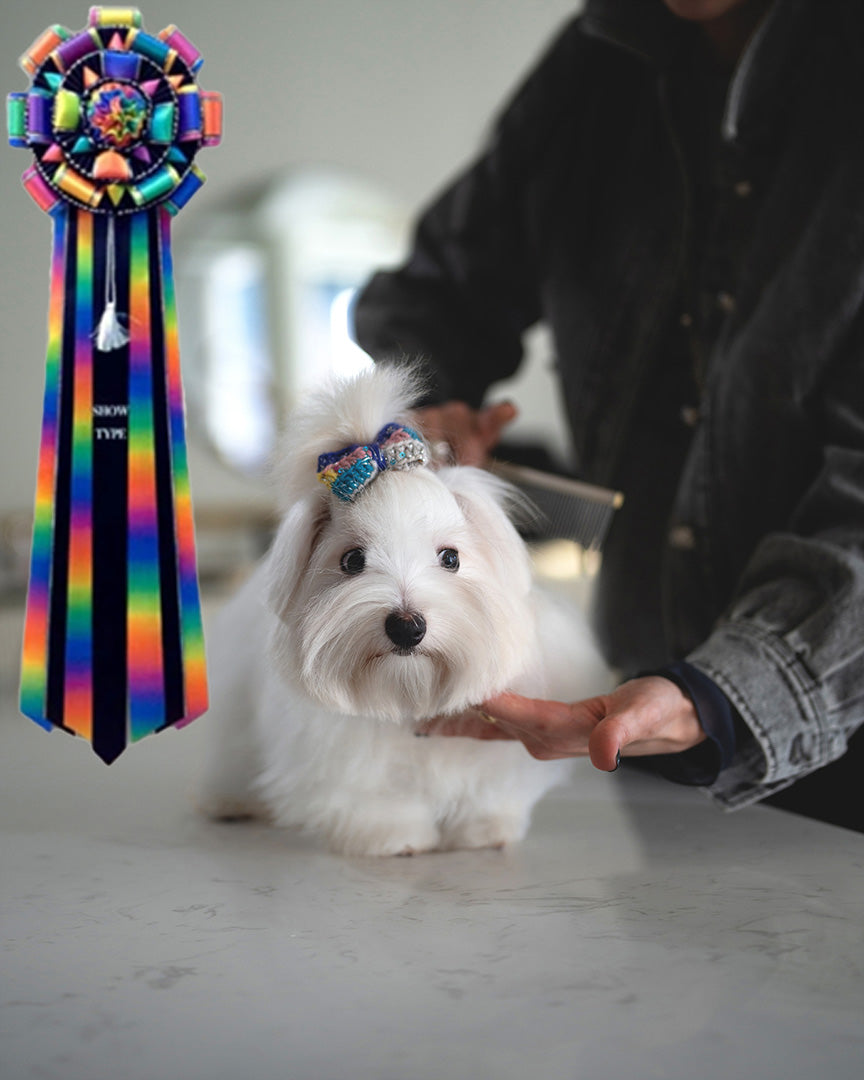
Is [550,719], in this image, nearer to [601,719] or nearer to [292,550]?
[601,719]

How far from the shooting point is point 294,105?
3.07 meters

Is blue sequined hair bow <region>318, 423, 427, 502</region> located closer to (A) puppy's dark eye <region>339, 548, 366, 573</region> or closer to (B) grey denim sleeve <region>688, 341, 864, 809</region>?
(A) puppy's dark eye <region>339, 548, 366, 573</region>

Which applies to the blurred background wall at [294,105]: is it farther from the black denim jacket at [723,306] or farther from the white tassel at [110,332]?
the black denim jacket at [723,306]

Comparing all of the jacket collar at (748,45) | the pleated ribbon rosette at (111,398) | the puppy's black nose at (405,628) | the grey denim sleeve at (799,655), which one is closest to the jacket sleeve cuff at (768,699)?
the grey denim sleeve at (799,655)

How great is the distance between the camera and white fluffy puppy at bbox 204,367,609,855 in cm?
Answer: 71

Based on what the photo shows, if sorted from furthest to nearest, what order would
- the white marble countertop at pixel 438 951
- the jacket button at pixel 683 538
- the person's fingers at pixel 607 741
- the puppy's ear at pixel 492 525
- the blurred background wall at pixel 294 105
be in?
the jacket button at pixel 683 538
the blurred background wall at pixel 294 105
the puppy's ear at pixel 492 525
the person's fingers at pixel 607 741
the white marble countertop at pixel 438 951

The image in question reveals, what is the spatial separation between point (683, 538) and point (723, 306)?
0.26 m

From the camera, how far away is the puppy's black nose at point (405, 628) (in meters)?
0.69

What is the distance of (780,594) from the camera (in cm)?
86

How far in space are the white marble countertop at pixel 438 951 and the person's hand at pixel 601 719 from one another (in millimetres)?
102

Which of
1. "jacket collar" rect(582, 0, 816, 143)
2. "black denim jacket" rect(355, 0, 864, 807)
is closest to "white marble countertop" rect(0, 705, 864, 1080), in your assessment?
"black denim jacket" rect(355, 0, 864, 807)

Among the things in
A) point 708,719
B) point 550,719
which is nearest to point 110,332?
point 550,719

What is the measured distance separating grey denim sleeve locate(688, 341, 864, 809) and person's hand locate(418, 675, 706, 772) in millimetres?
56

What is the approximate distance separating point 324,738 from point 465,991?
0.91 ft
